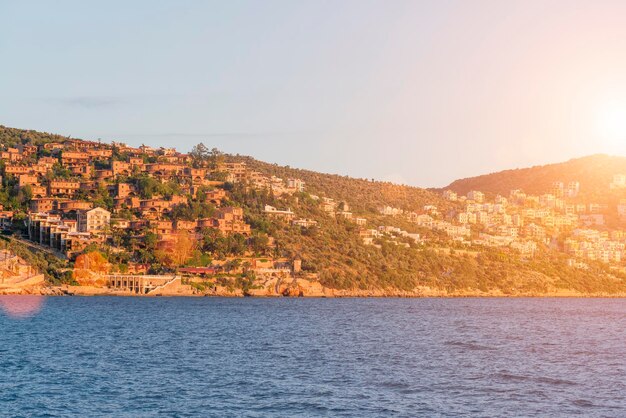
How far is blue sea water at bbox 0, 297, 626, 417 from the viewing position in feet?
112

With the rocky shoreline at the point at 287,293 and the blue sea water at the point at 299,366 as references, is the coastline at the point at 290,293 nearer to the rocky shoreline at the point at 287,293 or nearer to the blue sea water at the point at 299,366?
the rocky shoreline at the point at 287,293

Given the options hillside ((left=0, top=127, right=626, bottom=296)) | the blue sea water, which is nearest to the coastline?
hillside ((left=0, top=127, right=626, bottom=296))

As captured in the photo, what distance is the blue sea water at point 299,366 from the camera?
112 ft

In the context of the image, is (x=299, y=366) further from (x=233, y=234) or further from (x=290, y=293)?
(x=233, y=234)

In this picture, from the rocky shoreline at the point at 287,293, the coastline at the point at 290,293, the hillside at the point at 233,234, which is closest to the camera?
the coastline at the point at 290,293

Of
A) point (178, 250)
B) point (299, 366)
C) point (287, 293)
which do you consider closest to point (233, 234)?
point (178, 250)

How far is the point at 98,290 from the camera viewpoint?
365 feet

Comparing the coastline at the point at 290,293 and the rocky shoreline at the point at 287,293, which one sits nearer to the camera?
the coastline at the point at 290,293

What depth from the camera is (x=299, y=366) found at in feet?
147

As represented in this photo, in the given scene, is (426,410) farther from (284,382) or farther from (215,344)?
(215,344)

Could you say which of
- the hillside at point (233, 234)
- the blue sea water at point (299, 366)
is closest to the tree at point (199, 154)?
the hillside at point (233, 234)

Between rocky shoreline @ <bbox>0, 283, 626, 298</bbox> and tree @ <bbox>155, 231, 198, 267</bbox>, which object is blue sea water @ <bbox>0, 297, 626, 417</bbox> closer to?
rocky shoreline @ <bbox>0, 283, 626, 298</bbox>

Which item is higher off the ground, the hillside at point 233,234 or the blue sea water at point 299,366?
the hillside at point 233,234

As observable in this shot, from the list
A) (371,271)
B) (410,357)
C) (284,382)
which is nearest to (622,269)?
(371,271)
